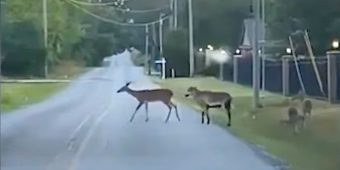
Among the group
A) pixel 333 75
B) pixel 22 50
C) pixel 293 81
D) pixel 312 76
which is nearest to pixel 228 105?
pixel 293 81

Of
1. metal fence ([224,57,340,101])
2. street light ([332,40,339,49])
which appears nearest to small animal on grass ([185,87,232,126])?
metal fence ([224,57,340,101])

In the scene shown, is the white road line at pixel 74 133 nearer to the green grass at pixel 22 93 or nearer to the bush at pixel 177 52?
the green grass at pixel 22 93

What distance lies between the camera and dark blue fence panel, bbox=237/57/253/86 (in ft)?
9.65

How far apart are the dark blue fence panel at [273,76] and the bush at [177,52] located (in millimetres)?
437

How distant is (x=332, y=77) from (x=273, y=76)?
0.29 meters

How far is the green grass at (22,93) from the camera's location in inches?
91.7

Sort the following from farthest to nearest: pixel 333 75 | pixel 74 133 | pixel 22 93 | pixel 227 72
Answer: pixel 333 75 → pixel 227 72 → pixel 74 133 → pixel 22 93

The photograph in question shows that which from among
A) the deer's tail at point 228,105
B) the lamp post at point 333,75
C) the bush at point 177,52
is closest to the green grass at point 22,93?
the bush at point 177,52

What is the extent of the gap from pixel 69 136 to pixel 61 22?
0.42 meters

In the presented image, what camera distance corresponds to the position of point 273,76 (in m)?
3.11

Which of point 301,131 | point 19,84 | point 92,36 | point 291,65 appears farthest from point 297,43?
point 19,84

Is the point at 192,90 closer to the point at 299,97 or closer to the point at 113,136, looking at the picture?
the point at 113,136

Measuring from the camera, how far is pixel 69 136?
2.69 m

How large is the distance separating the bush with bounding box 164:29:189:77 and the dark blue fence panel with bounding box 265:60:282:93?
1.43 ft
